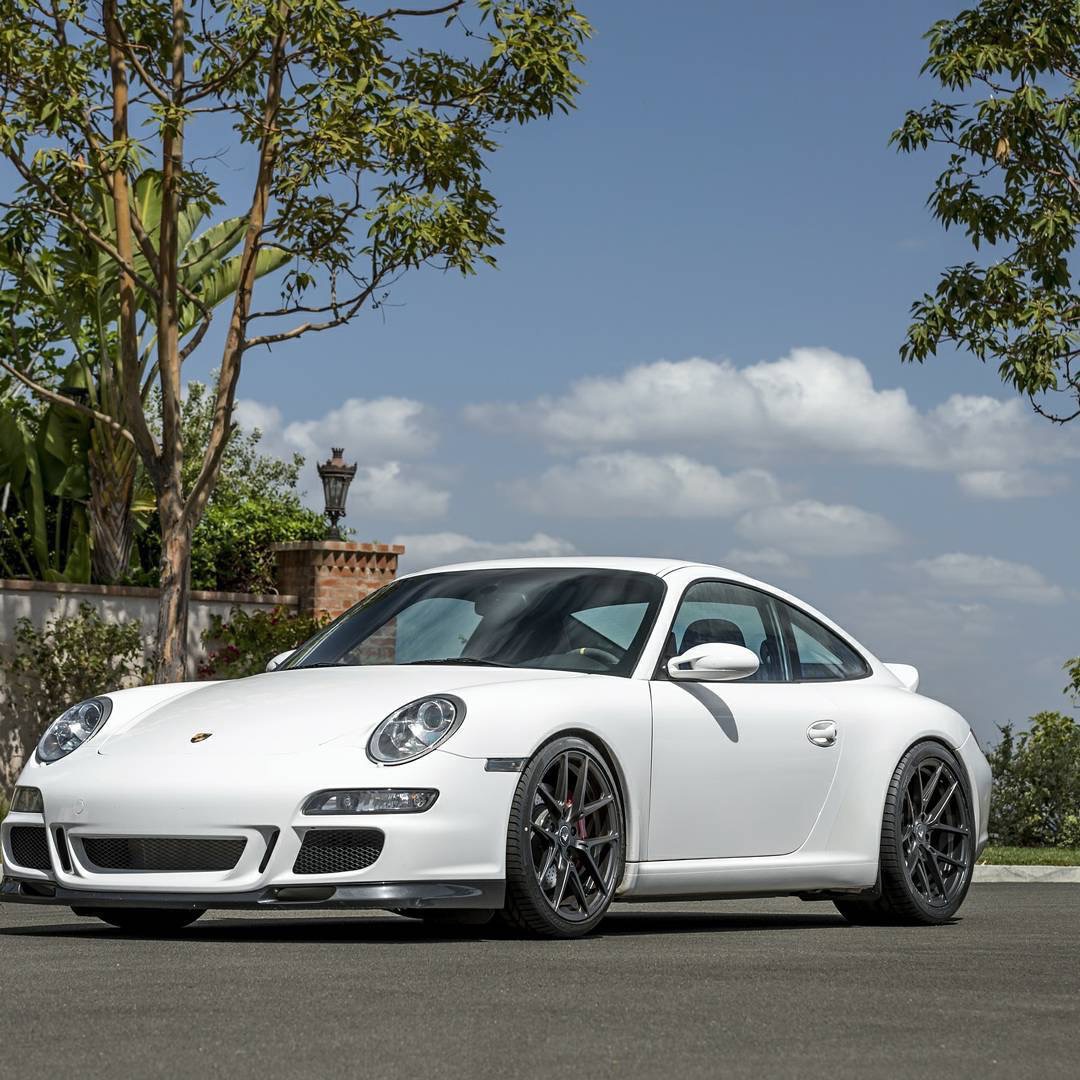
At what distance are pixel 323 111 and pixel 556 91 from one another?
215cm

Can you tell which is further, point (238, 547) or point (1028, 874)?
point (238, 547)

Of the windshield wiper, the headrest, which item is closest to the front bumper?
the windshield wiper

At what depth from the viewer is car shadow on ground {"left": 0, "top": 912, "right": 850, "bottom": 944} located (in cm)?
738

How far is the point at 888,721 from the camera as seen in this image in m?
8.82

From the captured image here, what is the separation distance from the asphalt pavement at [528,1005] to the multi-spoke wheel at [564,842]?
5.7 inches

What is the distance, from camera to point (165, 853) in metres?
7.14

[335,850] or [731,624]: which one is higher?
[731,624]

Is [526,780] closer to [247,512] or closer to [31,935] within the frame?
[31,935]

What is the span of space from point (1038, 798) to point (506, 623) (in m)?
12.2

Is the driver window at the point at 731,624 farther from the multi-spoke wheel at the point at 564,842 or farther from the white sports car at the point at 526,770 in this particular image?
the multi-spoke wheel at the point at 564,842

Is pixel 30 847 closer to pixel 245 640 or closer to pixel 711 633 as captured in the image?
pixel 711 633

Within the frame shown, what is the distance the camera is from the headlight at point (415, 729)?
7.06m

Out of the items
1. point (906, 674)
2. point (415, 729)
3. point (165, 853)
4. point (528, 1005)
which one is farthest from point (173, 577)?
point (528, 1005)

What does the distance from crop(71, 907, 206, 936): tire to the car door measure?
1.87 m
